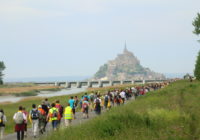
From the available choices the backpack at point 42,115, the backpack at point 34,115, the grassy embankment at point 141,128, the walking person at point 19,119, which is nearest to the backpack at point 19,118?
the walking person at point 19,119

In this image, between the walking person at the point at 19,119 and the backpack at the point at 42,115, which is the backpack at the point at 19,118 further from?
the backpack at the point at 42,115

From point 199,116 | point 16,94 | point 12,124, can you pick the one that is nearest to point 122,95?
point 12,124

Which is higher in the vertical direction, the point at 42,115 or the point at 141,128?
the point at 42,115

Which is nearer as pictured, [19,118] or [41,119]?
[19,118]

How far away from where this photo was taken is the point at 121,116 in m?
18.0

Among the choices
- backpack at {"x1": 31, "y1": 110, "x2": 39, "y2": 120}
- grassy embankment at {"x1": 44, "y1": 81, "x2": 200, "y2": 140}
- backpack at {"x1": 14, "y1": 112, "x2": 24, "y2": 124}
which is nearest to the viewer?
grassy embankment at {"x1": 44, "y1": 81, "x2": 200, "y2": 140}

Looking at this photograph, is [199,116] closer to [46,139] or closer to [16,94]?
[46,139]

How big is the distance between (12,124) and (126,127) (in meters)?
15.4

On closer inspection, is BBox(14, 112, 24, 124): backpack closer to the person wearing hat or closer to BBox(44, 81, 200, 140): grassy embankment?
the person wearing hat

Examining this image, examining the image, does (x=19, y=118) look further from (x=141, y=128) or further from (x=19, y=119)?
(x=141, y=128)

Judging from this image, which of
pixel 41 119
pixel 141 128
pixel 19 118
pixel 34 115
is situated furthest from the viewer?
pixel 41 119

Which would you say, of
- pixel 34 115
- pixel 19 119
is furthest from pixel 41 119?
pixel 19 119

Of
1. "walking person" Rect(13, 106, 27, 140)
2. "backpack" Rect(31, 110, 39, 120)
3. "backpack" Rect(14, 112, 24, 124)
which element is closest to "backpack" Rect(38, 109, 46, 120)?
"backpack" Rect(31, 110, 39, 120)

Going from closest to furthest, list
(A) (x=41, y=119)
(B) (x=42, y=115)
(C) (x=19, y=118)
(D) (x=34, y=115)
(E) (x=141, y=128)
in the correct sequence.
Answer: (E) (x=141, y=128) < (C) (x=19, y=118) < (D) (x=34, y=115) < (A) (x=41, y=119) < (B) (x=42, y=115)
